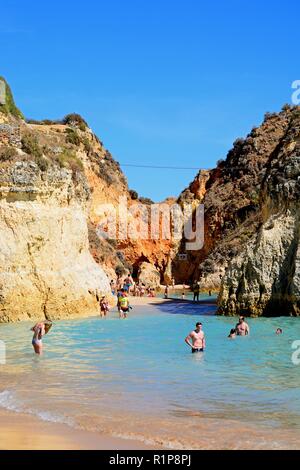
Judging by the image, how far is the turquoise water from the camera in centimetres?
725

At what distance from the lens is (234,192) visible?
2219 inches

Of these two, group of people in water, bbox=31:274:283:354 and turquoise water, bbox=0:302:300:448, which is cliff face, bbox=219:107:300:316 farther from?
group of people in water, bbox=31:274:283:354

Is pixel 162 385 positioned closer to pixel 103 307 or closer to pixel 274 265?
pixel 103 307

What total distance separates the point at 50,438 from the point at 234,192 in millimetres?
51214

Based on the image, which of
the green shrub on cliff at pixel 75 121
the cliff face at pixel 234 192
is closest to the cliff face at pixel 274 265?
the cliff face at pixel 234 192

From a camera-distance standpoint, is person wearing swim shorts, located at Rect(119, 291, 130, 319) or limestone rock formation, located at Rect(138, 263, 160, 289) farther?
limestone rock formation, located at Rect(138, 263, 160, 289)

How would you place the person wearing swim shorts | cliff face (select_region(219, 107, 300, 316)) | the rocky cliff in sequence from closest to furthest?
the rocky cliff < cliff face (select_region(219, 107, 300, 316)) < the person wearing swim shorts

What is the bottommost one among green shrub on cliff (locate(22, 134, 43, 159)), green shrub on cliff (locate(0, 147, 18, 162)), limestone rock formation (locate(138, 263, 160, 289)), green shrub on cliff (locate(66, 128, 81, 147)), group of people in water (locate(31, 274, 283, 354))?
group of people in water (locate(31, 274, 283, 354))

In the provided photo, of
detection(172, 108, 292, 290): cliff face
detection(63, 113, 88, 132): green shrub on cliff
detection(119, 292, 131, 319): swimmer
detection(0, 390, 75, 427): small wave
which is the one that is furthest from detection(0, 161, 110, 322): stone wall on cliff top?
detection(63, 113, 88, 132): green shrub on cliff

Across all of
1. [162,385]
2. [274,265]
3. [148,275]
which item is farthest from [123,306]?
[148,275]

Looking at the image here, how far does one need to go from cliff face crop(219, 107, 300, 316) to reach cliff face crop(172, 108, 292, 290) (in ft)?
77.4

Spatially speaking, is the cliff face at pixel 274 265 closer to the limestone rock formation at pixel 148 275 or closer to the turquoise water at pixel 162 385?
the turquoise water at pixel 162 385

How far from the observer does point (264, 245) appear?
75.4 feet

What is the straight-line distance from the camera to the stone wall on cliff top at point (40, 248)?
20.1m
